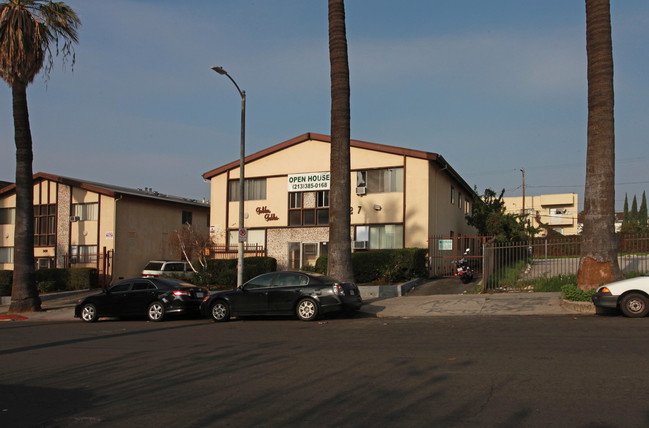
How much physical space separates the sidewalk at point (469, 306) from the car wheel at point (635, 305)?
118 centimetres

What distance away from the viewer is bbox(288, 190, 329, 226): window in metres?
27.2

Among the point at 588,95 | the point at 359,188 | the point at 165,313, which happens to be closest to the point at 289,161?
the point at 359,188

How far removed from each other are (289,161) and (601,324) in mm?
18657

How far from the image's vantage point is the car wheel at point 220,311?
15828mm

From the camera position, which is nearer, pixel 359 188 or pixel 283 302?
pixel 283 302

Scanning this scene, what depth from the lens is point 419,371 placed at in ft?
25.8

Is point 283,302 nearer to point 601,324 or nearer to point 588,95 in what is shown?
point 601,324

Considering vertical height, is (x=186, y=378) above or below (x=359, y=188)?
below

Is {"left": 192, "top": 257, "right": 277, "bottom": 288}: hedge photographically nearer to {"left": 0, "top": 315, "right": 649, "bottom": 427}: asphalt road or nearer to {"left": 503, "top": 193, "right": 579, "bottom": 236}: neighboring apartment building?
{"left": 0, "top": 315, "right": 649, "bottom": 427}: asphalt road

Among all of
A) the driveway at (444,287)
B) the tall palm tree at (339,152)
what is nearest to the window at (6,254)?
the tall palm tree at (339,152)

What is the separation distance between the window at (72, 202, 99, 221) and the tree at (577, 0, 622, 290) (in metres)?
25.9

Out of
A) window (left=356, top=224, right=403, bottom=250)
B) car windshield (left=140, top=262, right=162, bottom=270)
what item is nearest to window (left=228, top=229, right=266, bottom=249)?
car windshield (left=140, top=262, right=162, bottom=270)

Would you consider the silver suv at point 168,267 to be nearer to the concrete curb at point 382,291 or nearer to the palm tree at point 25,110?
the palm tree at point 25,110

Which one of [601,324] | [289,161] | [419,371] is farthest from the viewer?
[289,161]
